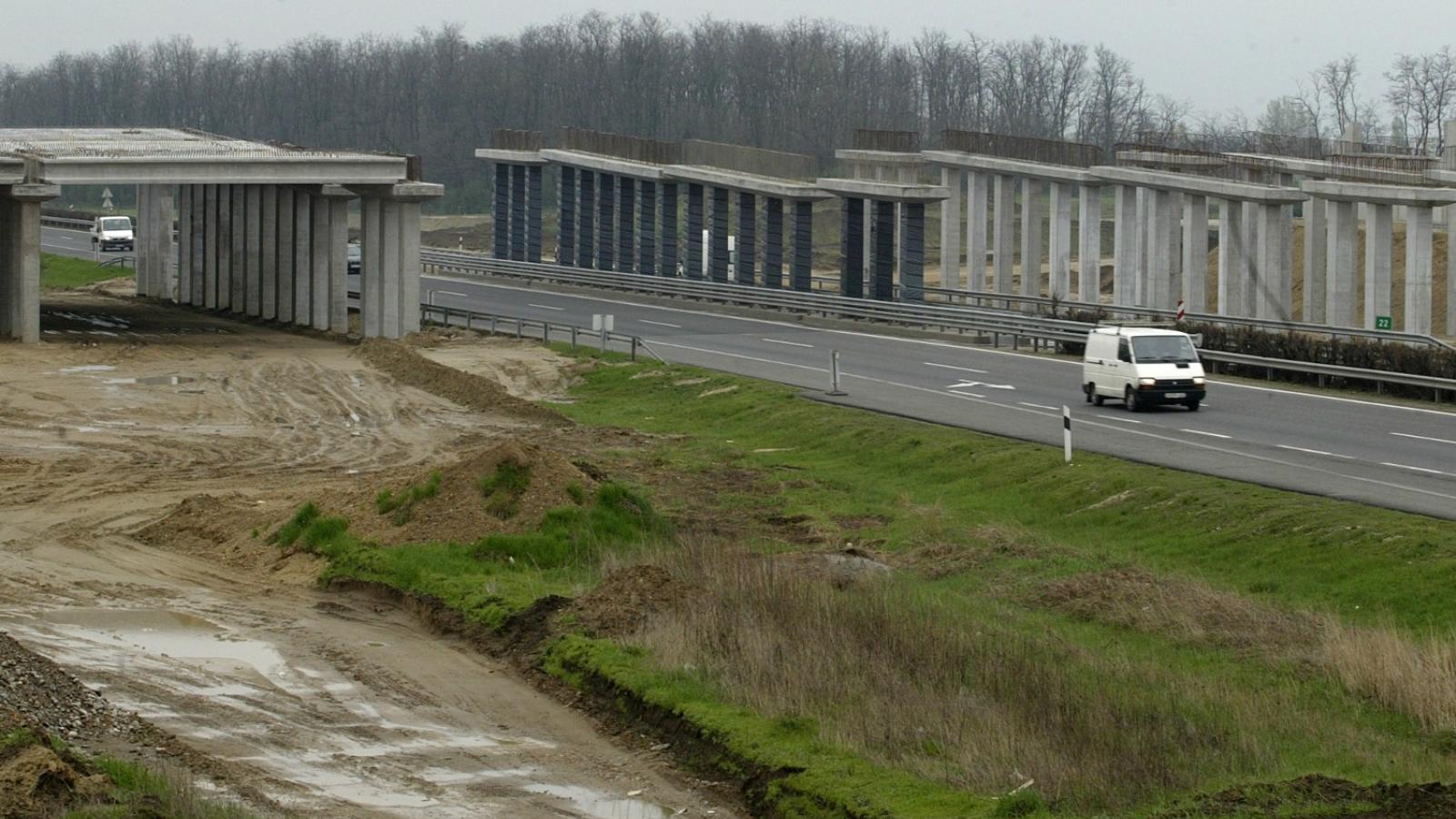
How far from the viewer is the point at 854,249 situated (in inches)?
2421

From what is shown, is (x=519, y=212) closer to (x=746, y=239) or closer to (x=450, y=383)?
(x=746, y=239)

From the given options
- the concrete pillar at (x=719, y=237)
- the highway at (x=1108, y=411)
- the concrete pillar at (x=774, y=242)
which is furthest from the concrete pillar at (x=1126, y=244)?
the concrete pillar at (x=719, y=237)

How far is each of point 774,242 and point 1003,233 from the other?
8.17 meters

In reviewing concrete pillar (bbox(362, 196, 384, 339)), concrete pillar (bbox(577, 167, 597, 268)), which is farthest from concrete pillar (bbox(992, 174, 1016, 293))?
concrete pillar (bbox(362, 196, 384, 339))

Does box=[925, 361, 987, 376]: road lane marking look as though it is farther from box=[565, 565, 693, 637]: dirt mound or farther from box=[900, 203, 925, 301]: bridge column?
box=[565, 565, 693, 637]: dirt mound

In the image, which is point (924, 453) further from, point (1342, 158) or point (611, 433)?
point (1342, 158)

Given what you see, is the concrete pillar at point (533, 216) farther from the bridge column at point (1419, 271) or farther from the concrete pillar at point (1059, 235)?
the bridge column at point (1419, 271)

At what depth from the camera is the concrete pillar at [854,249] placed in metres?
61.0

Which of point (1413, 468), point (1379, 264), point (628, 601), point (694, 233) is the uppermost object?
point (694, 233)

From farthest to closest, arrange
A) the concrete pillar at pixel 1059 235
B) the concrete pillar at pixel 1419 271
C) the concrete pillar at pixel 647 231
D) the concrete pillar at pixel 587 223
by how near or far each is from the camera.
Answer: the concrete pillar at pixel 587 223, the concrete pillar at pixel 647 231, the concrete pillar at pixel 1059 235, the concrete pillar at pixel 1419 271

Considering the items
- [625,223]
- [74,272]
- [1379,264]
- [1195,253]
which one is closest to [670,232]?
[625,223]

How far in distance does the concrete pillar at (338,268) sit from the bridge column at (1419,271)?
30.7 meters

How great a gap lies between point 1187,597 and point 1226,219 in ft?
133

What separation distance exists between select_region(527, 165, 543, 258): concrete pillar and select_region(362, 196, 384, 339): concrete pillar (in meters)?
26.3
